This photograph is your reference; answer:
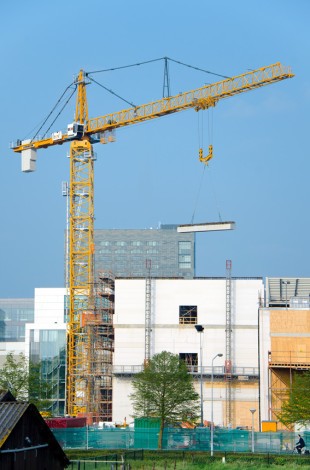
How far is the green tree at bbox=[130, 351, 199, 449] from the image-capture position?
86688 mm

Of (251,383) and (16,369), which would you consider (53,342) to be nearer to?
(251,383)

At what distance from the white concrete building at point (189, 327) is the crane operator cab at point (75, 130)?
995 inches

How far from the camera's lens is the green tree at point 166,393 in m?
86.7

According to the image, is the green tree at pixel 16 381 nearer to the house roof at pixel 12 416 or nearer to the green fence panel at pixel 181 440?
the green fence panel at pixel 181 440

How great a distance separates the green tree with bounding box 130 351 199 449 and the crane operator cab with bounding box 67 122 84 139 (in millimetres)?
53327

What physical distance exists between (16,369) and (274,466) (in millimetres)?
39320

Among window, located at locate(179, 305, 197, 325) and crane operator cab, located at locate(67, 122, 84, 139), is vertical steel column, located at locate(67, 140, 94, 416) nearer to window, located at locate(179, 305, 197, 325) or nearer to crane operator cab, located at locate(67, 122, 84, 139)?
crane operator cab, located at locate(67, 122, 84, 139)

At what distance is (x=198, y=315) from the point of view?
11781 centimetres

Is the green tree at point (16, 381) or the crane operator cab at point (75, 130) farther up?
the crane operator cab at point (75, 130)

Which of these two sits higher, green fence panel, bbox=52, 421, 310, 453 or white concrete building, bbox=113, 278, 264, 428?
white concrete building, bbox=113, 278, 264, 428

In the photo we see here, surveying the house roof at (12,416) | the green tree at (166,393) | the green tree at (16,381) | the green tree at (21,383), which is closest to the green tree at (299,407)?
the green tree at (166,393)

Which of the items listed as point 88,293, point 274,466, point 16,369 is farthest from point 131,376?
point 274,466

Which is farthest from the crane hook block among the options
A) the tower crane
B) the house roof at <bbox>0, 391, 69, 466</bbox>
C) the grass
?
the house roof at <bbox>0, 391, 69, 466</bbox>

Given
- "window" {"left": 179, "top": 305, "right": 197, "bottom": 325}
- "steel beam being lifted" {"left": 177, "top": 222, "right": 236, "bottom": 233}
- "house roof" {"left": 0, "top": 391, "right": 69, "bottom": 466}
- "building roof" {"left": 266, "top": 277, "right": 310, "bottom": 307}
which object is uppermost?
"steel beam being lifted" {"left": 177, "top": 222, "right": 236, "bottom": 233}
